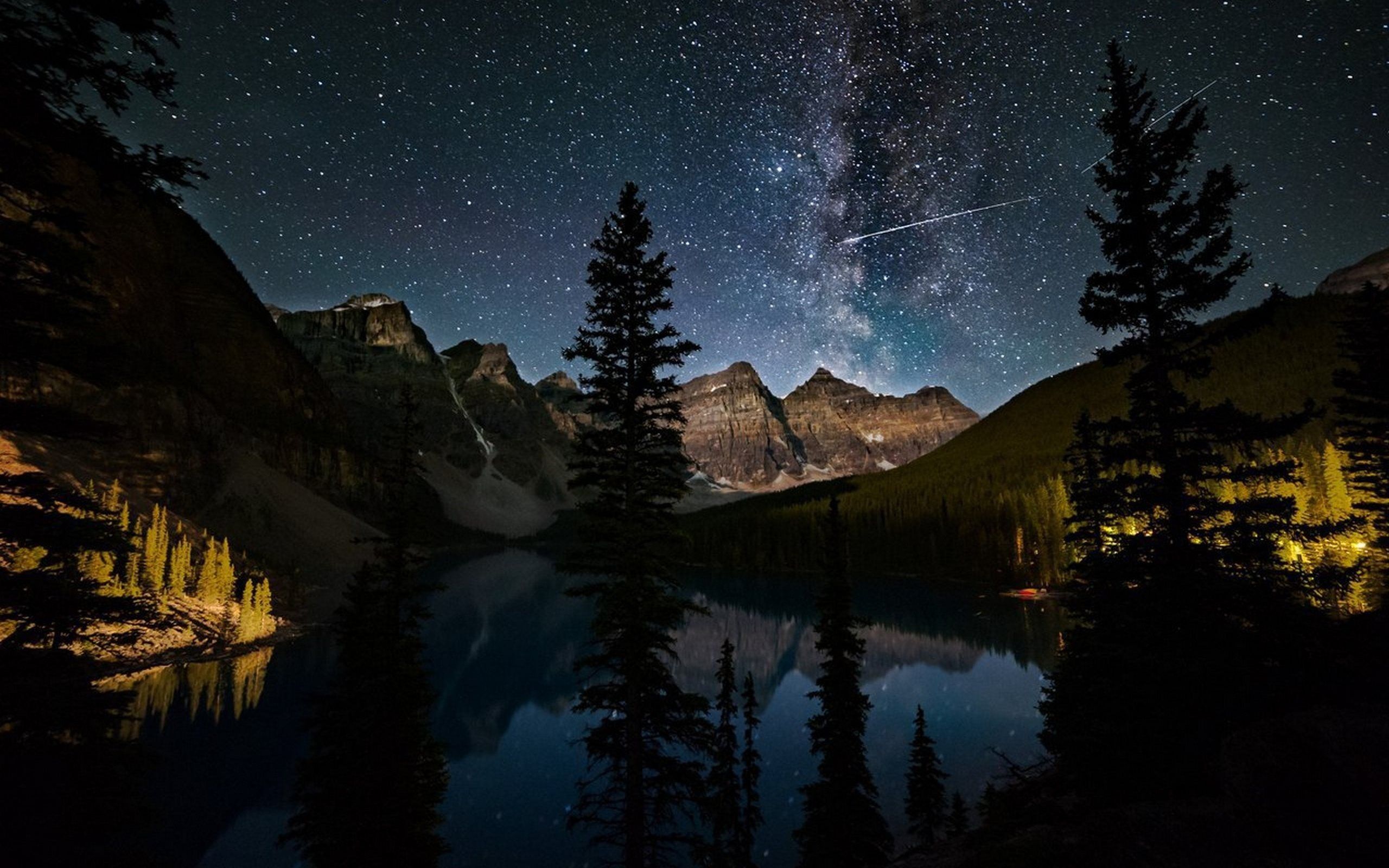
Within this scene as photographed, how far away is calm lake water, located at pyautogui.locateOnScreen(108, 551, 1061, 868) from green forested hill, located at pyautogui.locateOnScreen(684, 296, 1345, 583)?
19.3m

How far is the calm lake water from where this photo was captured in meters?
28.1

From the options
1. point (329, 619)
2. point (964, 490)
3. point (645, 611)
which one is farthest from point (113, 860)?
point (964, 490)

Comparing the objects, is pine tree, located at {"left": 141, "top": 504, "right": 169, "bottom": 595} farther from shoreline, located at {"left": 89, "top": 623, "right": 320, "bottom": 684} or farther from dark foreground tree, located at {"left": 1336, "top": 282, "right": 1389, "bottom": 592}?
dark foreground tree, located at {"left": 1336, "top": 282, "right": 1389, "bottom": 592}

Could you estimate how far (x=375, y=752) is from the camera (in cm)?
1512

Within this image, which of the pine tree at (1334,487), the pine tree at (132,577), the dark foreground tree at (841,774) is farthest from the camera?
the pine tree at (1334,487)

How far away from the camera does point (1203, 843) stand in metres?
6.64

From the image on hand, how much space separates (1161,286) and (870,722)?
42.1 meters

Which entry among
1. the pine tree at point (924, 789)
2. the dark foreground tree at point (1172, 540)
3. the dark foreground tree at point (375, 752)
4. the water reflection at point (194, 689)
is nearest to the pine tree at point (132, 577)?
the water reflection at point (194, 689)

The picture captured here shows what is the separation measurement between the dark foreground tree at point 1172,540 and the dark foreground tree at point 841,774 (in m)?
6.67

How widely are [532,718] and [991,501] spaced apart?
102m

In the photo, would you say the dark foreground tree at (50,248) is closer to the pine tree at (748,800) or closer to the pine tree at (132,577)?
the pine tree at (748,800)

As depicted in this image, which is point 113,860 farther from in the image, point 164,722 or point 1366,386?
point 164,722

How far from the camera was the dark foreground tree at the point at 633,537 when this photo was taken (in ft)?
46.8

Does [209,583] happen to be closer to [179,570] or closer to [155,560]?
[179,570]
